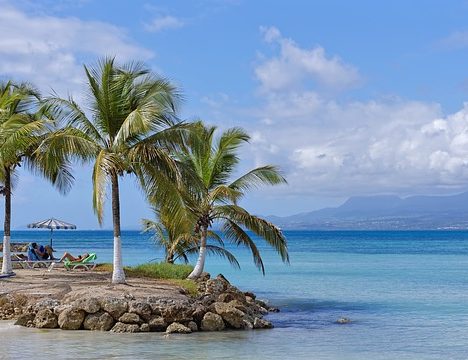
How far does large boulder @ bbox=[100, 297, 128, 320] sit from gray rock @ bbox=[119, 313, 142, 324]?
0.17 m

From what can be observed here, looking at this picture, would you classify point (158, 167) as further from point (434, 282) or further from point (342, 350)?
point (434, 282)

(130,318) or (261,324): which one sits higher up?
(130,318)

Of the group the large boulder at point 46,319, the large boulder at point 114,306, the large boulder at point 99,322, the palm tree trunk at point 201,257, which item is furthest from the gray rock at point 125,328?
the palm tree trunk at point 201,257

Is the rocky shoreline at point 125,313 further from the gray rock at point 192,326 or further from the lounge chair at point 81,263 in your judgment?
the lounge chair at point 81,263

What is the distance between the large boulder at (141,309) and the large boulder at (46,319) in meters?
2.04

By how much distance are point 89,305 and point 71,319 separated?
0.58m

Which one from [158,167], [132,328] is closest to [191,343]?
[132,328]

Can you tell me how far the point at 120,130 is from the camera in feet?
68.8

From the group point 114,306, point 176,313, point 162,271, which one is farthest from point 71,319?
point 162,271

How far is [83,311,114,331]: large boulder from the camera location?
1873cm

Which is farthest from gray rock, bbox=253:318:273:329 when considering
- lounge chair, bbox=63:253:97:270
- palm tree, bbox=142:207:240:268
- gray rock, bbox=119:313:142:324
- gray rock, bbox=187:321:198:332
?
lounge chair, bbox=63:253:97:270

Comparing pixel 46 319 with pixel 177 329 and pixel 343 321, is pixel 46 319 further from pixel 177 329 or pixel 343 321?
pixel 343 321

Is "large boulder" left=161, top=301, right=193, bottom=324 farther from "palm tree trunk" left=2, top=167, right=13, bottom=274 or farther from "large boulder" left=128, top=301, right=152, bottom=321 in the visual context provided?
"palm tree trunk" left=2, top=167, right=13, bottom=274

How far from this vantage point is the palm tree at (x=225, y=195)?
24.9 m
